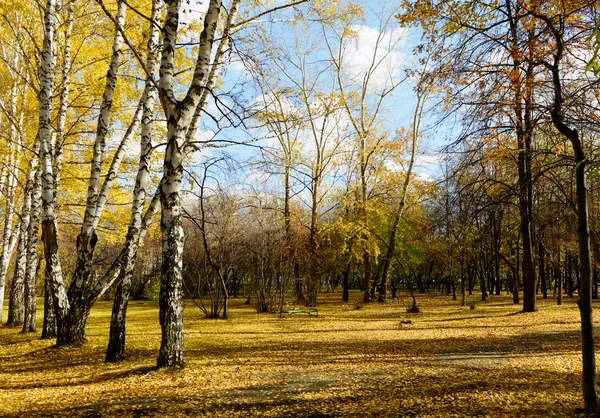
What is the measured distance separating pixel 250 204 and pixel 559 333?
15.0 meters

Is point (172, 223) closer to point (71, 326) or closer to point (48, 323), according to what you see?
point (71, 326)

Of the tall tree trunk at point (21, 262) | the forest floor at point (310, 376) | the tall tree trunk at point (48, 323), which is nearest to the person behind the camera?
the forest floor at point (310, 376)

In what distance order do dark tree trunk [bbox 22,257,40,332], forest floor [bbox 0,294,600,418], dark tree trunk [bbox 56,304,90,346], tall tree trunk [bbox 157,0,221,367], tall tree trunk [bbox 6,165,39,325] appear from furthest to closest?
tall tree trunk [bbox 6,165,39,325] < dark tree trunk [bbox 22,257,40,332] < dark tree trunk [bbox 56,304,90,346] < tall tree trunk [bbox 157,0,221,367] < forest floor [bbox 0,294,600,418]

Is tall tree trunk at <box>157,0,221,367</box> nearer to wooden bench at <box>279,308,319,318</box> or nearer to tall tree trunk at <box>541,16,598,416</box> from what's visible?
tall tree trunk at <box>541,16,598,416</box>

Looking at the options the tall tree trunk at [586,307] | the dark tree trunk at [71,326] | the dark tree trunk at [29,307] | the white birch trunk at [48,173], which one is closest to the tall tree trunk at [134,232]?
the dark tree trunk at [71,326]

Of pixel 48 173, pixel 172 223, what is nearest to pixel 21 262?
pixel 48 173

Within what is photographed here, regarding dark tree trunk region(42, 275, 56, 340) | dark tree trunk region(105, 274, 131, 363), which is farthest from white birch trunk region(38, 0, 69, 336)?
dark tree trunk region(105, 274, 131, 363)

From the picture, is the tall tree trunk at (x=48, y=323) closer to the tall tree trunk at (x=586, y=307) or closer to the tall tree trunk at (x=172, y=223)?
the tall tree trunk at (x=172, y=223)

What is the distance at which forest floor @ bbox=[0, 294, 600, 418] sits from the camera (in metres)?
4.56

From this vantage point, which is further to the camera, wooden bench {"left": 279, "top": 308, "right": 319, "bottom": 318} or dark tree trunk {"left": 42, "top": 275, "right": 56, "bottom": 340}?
wooden bench {"left": 279, "top": 308, "right": 319, "bottom": 318}

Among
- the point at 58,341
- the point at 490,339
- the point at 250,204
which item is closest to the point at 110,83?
the point at 58,341

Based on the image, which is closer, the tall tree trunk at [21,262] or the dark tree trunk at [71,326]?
the dark tree trunk at [71,326]

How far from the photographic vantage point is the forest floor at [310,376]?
456 cm

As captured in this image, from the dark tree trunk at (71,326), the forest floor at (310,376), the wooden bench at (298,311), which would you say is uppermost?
the dark tree trunk at (71,326)
